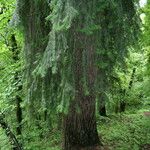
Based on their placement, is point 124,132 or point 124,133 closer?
point 124,133

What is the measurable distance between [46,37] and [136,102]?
20.3 meters

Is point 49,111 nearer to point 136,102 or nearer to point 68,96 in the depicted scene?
point 68,96

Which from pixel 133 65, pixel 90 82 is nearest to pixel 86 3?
pixel 90 82

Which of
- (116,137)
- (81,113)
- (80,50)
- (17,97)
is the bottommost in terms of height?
(116,137)

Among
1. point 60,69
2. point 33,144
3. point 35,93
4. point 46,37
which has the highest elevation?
point 46,37

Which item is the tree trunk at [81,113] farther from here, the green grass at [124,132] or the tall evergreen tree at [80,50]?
the green grass at [124,132]

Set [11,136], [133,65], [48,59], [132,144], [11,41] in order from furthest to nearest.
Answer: [133,65]
[11,41]
[132,144]
[11,136]
[48,59]

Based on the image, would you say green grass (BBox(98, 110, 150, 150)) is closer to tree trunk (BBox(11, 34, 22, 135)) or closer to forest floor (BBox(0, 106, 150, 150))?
forest floor (BBox(0, 106, 150, 150))

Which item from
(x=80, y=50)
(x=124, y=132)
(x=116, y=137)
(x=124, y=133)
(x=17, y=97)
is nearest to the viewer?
(x=80, y=50)

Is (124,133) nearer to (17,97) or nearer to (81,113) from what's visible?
(81,113)

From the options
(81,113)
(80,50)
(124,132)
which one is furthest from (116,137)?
(80,50)

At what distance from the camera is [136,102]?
85.5ft

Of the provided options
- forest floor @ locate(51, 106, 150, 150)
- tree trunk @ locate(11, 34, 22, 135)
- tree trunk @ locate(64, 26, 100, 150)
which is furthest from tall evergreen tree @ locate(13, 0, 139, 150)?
tree trunk @ locate(11, 34, 22, 135)

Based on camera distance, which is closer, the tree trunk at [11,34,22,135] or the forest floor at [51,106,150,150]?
the forest floor at [51,106,150,150]
